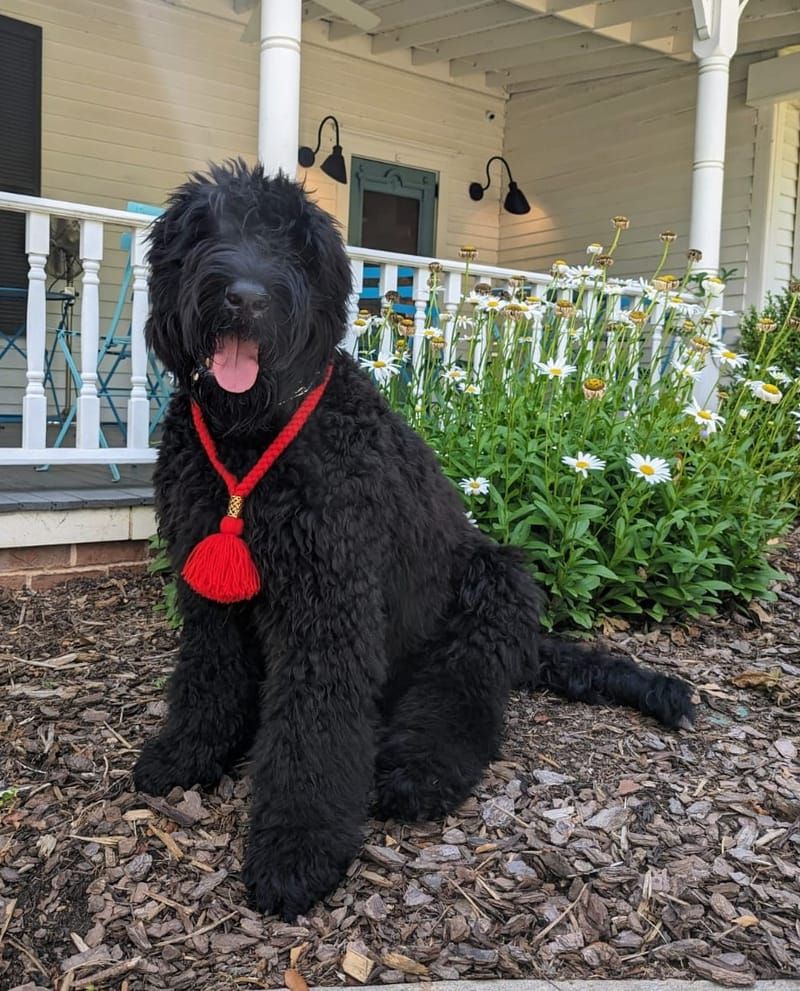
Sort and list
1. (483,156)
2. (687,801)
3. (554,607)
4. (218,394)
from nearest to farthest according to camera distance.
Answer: (218,394)
(687,801)
(554,607)
(483,156)

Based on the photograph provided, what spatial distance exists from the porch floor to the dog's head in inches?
65.3

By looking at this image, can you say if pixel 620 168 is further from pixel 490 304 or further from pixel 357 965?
pixel 357 965

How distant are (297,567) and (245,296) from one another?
64 centimetres

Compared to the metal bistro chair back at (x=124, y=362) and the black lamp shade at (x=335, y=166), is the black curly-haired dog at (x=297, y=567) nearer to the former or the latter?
the metal bistro chair back at (x=124, y=362)

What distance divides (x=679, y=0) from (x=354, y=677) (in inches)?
285

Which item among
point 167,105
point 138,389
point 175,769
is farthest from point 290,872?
point 167,105

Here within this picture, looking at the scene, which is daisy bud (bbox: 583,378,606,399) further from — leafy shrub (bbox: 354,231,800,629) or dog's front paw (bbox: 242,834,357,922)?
dog's front paw (bbox: 242,834,357,922)

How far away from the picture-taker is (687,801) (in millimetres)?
2484

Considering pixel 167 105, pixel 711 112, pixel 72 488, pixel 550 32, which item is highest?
pixel 550 32

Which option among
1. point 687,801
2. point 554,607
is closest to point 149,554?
point 554,607

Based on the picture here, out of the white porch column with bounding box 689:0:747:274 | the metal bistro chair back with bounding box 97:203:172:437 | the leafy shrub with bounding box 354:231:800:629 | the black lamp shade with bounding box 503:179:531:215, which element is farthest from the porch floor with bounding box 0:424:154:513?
the black lamp shade with bounding box 503:179:531:215

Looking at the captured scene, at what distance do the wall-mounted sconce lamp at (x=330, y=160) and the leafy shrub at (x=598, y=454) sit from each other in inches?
187

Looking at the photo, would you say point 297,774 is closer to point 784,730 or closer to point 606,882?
point 606,882

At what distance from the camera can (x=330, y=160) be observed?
27.6 ft
